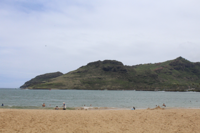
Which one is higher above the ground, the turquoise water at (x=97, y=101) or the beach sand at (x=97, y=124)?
the beach sand at (x=97, y=124)

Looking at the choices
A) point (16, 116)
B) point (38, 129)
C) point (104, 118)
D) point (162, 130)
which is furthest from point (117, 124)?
point (16, 116)

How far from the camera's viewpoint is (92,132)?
1617 cm

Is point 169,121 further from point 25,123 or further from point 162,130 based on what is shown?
point 25,123

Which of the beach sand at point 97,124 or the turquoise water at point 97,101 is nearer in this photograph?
the beach sand at point 97,124

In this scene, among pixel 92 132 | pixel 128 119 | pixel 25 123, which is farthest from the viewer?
pixel 128 119

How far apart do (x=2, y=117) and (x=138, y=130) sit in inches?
555

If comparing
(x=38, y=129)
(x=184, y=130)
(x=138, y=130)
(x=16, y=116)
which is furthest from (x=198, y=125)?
(x=16, y=116)

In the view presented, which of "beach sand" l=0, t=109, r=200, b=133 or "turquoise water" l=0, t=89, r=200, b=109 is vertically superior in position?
"beach sand" l=0, t=109, r=200, b=133

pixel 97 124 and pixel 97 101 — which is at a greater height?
pixel 97 124

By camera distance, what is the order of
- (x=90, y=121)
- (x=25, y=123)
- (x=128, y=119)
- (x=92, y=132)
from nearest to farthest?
(x=92, y=132), (x=25, y=123), (x=90, y=121), (x=128, y=119)

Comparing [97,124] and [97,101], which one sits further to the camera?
[97,101]

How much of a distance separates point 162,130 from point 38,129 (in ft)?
38.5

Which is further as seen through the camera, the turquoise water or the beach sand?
the turquoise water

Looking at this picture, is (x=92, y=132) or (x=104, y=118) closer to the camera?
(x=92, y=132)
